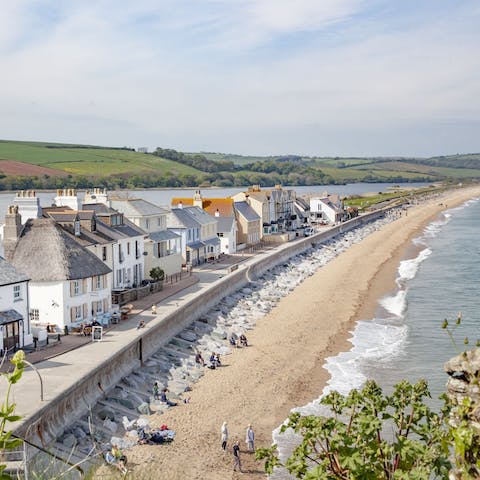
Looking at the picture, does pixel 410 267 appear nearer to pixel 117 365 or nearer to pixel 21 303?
pixel 117 365

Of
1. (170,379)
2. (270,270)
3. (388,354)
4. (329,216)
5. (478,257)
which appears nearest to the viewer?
(170,379)

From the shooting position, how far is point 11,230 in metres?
32.0

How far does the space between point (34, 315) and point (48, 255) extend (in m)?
2.79

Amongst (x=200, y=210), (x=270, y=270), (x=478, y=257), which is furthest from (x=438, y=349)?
(x=478, y=257)

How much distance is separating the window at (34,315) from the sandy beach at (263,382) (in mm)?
8091

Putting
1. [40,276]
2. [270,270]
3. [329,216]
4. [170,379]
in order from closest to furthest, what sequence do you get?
[170,379], [40,276], [270,270], [329,216]

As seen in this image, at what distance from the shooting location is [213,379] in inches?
1152

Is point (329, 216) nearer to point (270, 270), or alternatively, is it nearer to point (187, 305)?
point (270, 270)

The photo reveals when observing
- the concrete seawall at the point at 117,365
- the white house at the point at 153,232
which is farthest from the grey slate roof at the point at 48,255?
the white house at the point at 153,232

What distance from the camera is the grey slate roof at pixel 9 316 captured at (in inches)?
1021

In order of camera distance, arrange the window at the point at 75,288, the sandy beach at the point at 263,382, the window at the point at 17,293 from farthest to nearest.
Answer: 1. the window at the point at 75,288
2. the window at the point at 17,293
3. the sandy beach at the point at 263,382

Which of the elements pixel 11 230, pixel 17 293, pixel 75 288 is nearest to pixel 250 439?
pixel 17 293

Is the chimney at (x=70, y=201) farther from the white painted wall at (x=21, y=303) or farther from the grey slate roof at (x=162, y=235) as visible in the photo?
the white painted wall at (x=21, y=303)

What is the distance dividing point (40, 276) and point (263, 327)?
14405 millimetres
